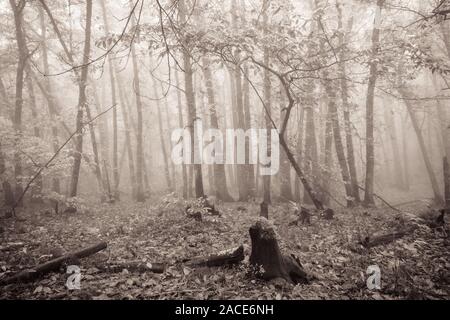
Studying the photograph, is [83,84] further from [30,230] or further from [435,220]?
[435,220]

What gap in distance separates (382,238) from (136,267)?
5.45 m

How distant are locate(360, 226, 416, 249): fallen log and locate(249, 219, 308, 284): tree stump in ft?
7.75

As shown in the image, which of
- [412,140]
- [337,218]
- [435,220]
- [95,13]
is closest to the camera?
[435,220]

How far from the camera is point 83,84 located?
41.3 ft

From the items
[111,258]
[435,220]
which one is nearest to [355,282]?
[435,220]

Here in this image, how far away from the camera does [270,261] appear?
17.5ft

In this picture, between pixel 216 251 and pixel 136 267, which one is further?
pixel 216 251

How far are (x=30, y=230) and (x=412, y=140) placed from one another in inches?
1767
